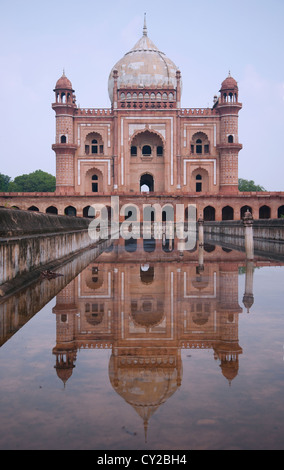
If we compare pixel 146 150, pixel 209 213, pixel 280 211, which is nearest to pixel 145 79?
pixel 146 150

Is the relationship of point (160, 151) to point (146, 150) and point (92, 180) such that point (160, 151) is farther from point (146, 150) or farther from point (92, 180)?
point (92, 180)

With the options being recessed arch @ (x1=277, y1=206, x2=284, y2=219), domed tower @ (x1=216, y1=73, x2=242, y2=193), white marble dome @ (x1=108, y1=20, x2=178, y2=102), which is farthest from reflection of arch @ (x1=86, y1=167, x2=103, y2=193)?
recessed arch @ (x1=277, y1=206, x2=284, y2=219)

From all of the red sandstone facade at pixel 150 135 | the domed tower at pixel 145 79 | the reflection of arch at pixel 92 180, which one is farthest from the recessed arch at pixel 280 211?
the reflection of arch at pixel 92 180

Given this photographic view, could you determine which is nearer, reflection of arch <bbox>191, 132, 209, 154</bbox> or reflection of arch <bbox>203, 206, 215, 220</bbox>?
reflection of arch <bbox>203, 206, 215, 220</bbox>

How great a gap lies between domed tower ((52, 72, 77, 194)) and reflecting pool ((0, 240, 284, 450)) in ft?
94.9

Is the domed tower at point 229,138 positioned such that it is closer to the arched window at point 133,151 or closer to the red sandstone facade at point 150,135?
the red sandstone facade at point 150,135

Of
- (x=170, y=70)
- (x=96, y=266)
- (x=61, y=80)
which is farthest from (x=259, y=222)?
(x=170, y=70)

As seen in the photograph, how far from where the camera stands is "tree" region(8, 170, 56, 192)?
187 ft

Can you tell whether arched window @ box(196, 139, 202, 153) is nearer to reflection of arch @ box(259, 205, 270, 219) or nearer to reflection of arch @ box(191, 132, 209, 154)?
reflection of arch @ box(191, 132, 209, 154)

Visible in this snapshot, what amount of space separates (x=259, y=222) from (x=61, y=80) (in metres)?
24.9

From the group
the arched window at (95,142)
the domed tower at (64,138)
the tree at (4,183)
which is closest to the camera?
the domed tower at (64,138)

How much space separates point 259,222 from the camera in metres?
12.0

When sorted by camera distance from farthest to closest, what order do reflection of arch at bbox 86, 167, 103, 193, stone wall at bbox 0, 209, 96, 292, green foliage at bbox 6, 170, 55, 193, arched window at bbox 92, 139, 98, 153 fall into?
green foliage at bbox 6, 170, 55, 193
arched window at bbox 92, 139, 98, 153
reflection of arch at bbox 86, 167, 103, 193
stone wall at bbox 0, 209, 96, 292

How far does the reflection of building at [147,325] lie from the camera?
1.93 meters
